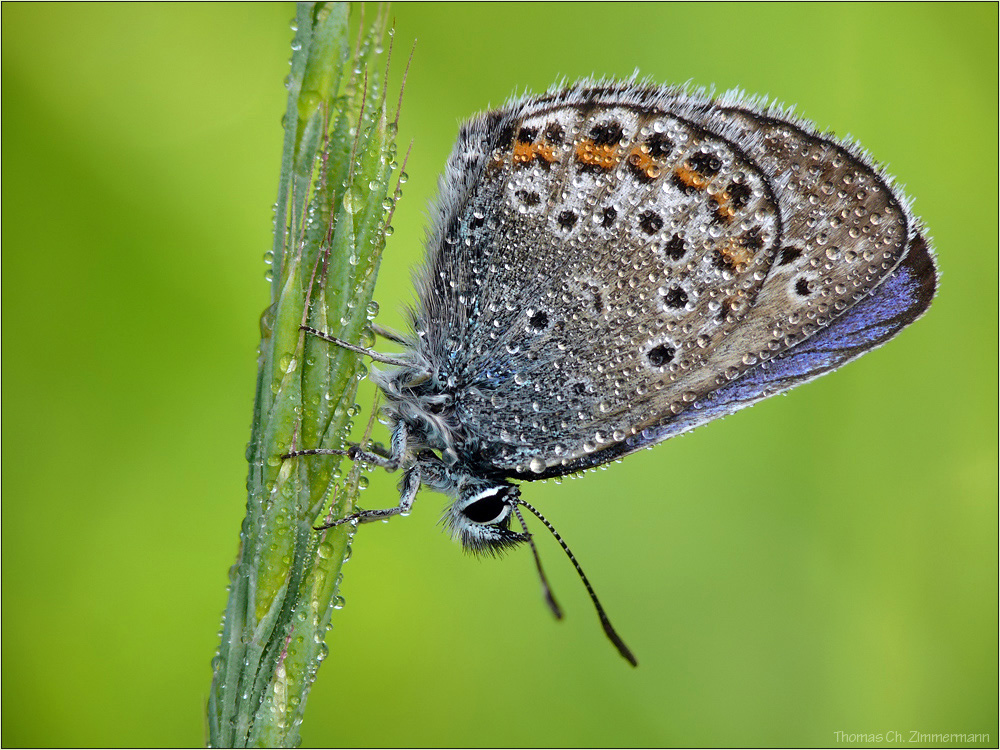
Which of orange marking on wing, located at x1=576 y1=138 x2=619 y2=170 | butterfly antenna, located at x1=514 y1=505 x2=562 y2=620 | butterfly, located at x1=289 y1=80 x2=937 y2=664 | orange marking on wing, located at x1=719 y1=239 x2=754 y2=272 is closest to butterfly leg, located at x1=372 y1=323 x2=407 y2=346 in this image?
butterfly, located at x1=289 y1=80 x2=937 y2=664

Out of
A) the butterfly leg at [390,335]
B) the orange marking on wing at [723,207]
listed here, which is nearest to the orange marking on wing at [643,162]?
the orange marking on wing at [723,207]

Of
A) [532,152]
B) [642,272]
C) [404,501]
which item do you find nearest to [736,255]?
[642,272]

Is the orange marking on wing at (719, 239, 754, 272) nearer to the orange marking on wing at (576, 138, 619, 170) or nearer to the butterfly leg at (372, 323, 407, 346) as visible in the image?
the orange marking on wing at (576, 138, 619, 170)

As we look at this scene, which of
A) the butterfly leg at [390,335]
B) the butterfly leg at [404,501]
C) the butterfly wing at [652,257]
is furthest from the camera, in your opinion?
the butterfly leg at [390,335]

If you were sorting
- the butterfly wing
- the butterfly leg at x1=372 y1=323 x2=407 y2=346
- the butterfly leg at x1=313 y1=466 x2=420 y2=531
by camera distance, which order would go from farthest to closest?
the butterfly leg at x1=372 y1=323 x2=407 y2=346
the butterfly wing
the butterfly leg at x1=313 y1=466 x2=420 y2=531

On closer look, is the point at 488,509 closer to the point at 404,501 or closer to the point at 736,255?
the point at 404,501

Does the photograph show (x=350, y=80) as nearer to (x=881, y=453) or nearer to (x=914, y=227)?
(x=914, y=227)

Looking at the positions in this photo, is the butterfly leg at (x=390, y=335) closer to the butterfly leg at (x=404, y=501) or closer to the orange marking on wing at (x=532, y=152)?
the butterfly leg at (x=404, y=501)
